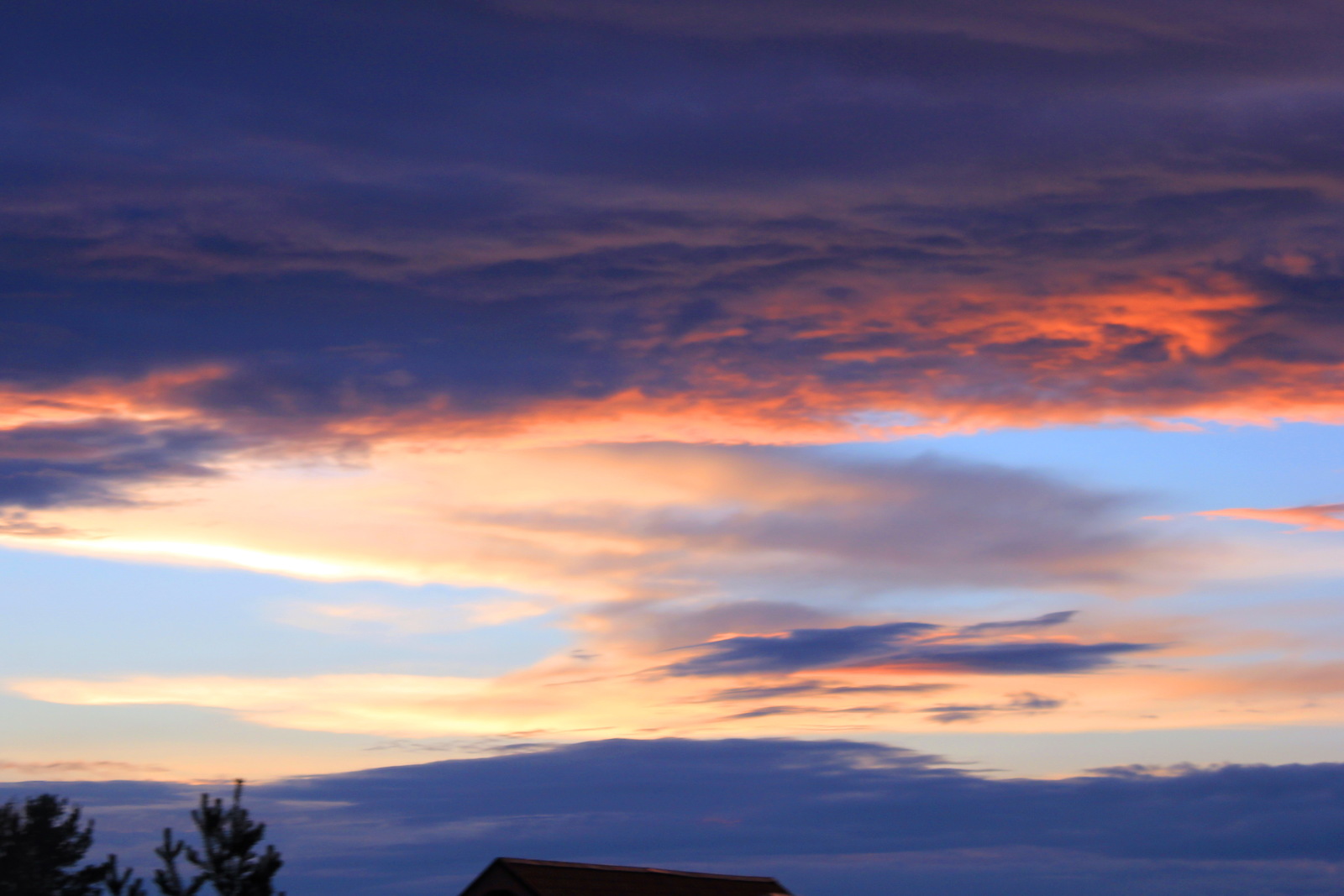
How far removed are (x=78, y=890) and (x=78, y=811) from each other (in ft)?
17.3

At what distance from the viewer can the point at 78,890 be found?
3305 inches

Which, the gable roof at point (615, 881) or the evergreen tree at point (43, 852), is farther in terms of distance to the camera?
the evergreen tree at point (43, 852)

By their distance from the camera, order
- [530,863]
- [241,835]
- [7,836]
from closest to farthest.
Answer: [530,863] → [241,835] → [7,836]

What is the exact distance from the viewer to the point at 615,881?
127 ft

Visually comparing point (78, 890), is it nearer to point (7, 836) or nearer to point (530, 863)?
point (7, 836)

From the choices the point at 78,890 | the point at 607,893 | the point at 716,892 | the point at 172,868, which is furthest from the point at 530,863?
the point at 78,890

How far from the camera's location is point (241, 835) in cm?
4109

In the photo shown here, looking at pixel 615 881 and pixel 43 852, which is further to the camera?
pixel 43 852

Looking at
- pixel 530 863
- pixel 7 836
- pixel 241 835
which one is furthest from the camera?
pixel 7 836

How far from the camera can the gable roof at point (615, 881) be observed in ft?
117

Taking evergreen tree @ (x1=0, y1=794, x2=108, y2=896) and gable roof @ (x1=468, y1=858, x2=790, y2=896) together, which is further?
evergreen tree @ (x1=0, y1=794, x2=108, y2=896)

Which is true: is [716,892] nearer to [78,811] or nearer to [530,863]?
[530,863]

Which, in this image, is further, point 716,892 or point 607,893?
point 716,892

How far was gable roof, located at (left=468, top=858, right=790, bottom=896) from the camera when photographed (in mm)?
35781
